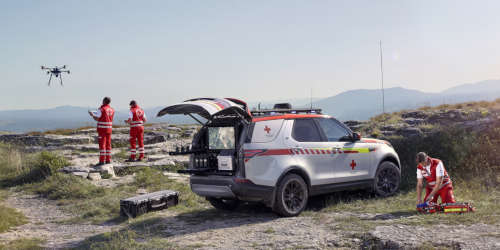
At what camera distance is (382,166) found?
Answer: 9.52 metres

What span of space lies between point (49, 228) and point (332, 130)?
564 centimetres

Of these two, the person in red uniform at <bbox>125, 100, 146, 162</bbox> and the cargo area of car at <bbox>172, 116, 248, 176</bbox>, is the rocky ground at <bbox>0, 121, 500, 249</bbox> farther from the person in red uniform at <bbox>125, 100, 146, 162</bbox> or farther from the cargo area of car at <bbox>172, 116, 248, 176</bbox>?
the person in red uniform at <bbox>125, 100, 146, 162</bbox>

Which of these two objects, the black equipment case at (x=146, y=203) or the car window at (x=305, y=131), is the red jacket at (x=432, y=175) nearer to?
the car window at (x=305, y=131)

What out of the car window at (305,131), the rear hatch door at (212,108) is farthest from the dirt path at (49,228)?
the car window at (305,131)

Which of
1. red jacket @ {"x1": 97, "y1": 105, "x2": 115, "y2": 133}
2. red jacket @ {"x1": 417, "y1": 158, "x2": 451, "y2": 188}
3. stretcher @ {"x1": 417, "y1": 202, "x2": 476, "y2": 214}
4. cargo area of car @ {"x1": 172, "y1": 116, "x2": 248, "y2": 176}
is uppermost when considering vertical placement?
red jacket @ {"x1": 97, "y1": 105, "x2": 115, "y2": 133}

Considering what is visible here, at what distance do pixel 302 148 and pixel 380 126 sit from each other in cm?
1346

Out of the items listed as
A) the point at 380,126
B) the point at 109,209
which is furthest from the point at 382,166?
the point at 380,126

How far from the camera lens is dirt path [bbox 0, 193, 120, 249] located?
7.27 m

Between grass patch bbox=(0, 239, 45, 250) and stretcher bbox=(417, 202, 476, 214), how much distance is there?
6130 mm

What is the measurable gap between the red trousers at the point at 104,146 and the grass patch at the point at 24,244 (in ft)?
21.8

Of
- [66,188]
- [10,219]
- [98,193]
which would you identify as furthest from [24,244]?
[66,188]

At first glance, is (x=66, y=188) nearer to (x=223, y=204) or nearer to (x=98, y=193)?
(x=98, y=193)

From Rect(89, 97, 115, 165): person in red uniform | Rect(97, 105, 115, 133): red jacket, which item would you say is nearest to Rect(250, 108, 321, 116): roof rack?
Rect(89, 97, 115, 165): person in red uniform

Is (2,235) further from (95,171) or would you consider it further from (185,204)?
(95,171)
